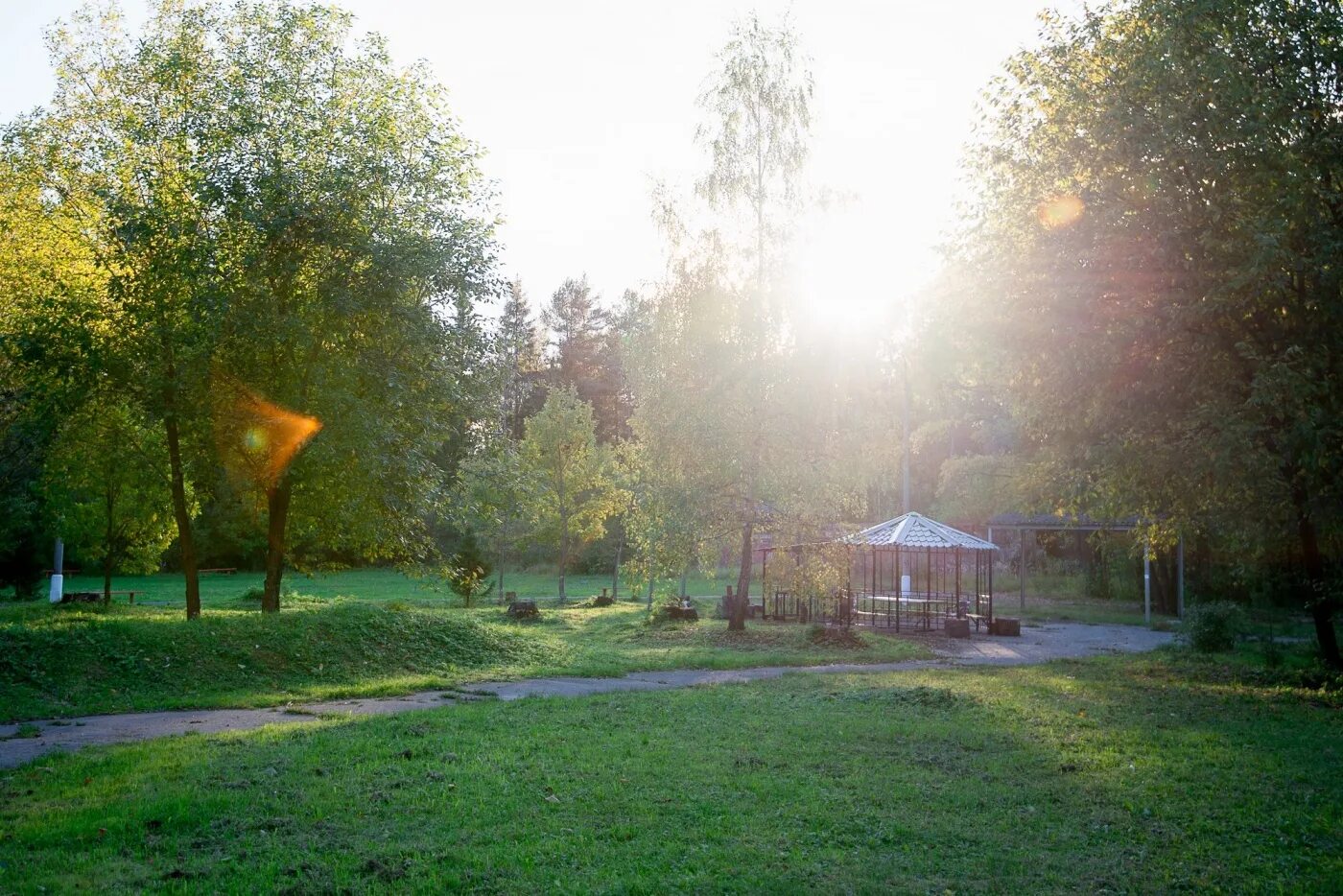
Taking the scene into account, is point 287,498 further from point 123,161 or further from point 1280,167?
point 1280,167

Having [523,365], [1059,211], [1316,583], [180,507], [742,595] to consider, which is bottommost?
[742,595]

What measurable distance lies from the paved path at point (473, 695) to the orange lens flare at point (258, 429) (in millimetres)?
5260

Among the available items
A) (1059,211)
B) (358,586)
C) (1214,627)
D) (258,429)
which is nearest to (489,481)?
(258,429)

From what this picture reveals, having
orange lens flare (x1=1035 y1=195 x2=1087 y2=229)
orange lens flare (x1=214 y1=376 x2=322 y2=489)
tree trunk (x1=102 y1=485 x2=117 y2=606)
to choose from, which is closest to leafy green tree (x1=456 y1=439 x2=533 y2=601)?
orange lens flare (x1=214 y1=376 x2=322 y2=489)

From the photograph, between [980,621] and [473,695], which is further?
[980,621]

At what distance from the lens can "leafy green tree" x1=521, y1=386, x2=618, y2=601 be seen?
34250 millimetres

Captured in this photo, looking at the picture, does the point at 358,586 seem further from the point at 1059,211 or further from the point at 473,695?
the point at 1059,211

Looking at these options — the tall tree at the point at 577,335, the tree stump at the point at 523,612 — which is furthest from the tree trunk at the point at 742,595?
the tall tree at the point at 577,335

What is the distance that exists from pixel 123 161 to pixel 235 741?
11916 mm

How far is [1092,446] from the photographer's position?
13914 millimetres

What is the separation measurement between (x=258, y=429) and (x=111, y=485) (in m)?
10.6

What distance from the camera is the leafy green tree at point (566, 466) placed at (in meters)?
34.2

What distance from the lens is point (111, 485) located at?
2412 cm

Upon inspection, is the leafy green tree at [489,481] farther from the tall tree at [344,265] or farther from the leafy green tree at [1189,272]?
the leafy green tree at [1189,272]
